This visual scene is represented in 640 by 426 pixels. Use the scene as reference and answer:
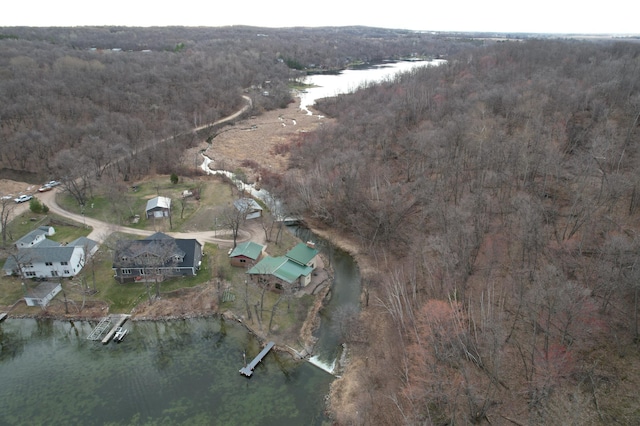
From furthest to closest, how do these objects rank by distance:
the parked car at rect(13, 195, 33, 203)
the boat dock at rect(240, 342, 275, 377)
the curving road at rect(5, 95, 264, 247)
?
1. the parked car at rect(13, 195, 33, 203)
2. the curving road at rect(5, 95, 264, 247)
3. the boat dock at rect(240, 342, 275, 377)

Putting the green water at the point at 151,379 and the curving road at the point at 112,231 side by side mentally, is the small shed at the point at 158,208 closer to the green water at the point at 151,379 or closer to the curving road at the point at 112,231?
the curving road at the point at 112,231

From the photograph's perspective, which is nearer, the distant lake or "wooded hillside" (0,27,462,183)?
"wooded hillside" (0,27,462,183)

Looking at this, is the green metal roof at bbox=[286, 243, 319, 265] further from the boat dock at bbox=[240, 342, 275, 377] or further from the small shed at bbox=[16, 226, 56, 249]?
the small shed at bbox=[16, 226, 56, 249]

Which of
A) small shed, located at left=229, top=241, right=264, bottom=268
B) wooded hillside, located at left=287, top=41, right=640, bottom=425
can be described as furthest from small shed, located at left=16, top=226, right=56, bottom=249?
wooded hillside, located at left=287, top=41, right=640, bottom=425

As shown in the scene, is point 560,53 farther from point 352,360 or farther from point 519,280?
point 352,360

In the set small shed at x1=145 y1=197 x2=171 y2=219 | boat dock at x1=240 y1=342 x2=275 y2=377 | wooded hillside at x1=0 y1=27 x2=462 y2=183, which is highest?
wooded hillside at x1=0 y1=27 x2=462 y2=183

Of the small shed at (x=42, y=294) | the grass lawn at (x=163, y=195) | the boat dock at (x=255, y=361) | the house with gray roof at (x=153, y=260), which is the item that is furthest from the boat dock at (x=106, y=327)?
the grass lawn at (x=163, y=195)
